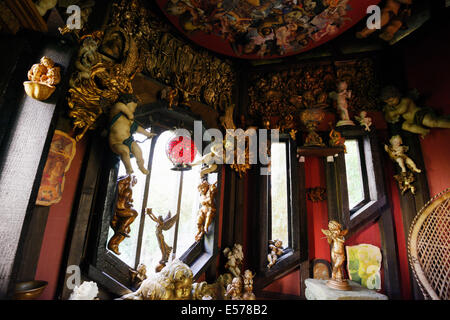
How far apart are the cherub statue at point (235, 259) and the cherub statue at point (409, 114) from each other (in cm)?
355

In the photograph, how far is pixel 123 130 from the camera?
8.10ft

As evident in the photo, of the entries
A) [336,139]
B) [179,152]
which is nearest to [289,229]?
[336,139]

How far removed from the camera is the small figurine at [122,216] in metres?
2.61

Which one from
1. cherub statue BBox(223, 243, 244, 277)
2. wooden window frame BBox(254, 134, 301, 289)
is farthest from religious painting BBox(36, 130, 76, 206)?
wooden window frame BBox(254, 134, 301, 289)

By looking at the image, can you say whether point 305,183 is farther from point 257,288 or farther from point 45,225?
point 45,225

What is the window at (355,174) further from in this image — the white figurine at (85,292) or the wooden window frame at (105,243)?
the white figurine at (85,292)

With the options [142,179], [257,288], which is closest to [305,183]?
[257,288]

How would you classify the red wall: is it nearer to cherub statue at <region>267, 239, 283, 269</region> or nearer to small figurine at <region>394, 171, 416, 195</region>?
cherub statue at <region>267, 239, 283, 269</region>

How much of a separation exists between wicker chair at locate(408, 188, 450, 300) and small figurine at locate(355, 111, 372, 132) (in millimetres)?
1788

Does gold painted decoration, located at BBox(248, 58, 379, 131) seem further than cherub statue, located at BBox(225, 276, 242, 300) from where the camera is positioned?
Yes

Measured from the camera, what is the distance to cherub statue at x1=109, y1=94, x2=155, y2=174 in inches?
96.6

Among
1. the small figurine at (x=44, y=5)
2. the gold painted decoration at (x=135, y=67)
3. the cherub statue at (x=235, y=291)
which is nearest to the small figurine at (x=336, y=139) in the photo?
the gold painted decoration at (x=135, y=67)

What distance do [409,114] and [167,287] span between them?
14.9ft

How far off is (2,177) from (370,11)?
5.11 m
